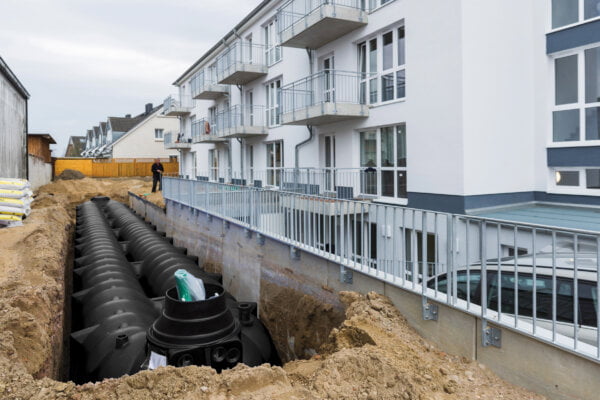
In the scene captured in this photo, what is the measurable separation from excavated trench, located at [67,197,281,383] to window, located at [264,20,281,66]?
12.2m

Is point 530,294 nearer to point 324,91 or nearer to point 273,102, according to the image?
point 324,91

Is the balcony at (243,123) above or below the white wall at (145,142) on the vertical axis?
below

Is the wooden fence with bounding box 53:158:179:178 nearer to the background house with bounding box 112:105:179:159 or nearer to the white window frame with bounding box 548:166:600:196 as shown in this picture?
the background house with bounding box 112:105:179:159

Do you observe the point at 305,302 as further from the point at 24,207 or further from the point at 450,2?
the point at 24,207

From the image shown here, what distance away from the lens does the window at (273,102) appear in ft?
65.0

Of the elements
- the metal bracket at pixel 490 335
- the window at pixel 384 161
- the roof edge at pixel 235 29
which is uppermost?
the roof edge at pixel 235 29

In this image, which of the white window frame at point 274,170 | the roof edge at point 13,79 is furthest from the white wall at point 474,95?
the roof edge at point 13,79

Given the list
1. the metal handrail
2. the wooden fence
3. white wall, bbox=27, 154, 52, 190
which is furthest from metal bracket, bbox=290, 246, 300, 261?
the wooden fence

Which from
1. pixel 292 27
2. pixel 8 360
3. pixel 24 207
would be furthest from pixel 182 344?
pixel 292 27

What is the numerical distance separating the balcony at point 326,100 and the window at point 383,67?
31cm

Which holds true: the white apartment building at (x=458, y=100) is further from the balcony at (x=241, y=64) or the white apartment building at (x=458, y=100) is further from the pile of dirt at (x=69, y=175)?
the pile of dirt at (x=69, y=175)

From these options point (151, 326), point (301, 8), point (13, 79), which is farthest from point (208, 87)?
point (151, 326)

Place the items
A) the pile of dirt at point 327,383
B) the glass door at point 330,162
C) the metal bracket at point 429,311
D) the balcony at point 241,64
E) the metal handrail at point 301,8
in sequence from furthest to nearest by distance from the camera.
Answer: the balcony at point 241,64
the glass door at point 330,162
the metal handrail at point 301,8
the metal bracket at point 429,311
the pile of dirt at point 327,383

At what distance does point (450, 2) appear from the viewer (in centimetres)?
1064
